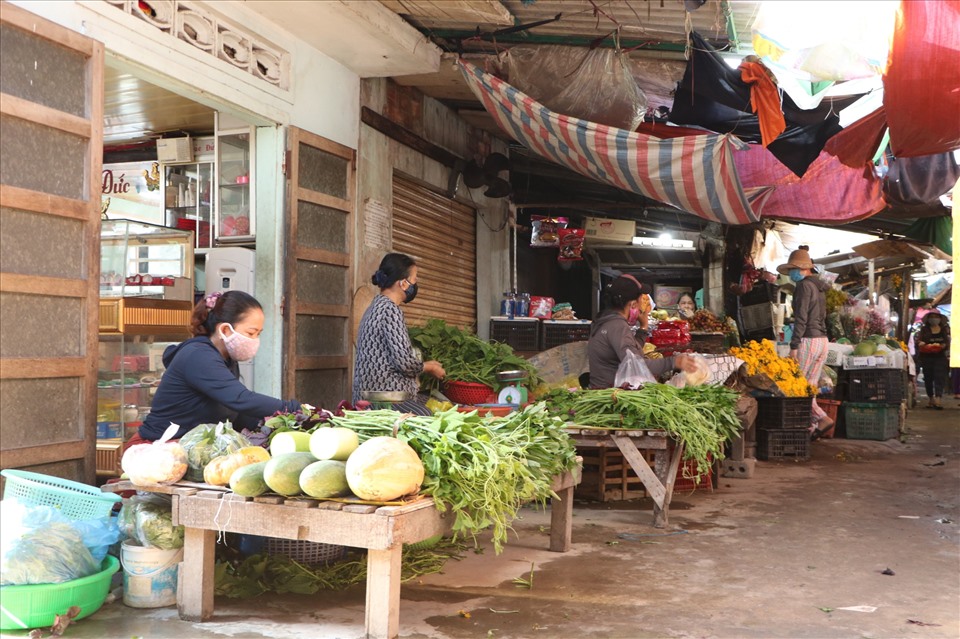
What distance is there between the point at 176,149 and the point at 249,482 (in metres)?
5.72

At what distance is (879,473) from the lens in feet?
29.7

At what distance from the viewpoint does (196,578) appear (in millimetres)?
3836

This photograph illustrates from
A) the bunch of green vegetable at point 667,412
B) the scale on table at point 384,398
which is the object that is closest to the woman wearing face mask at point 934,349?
the bunch of green vegetable at point 667,412

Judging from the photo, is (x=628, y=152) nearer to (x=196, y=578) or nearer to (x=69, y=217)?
(x=69, y=217)

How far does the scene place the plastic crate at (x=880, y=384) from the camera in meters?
12.0

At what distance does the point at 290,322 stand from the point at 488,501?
11.6ft

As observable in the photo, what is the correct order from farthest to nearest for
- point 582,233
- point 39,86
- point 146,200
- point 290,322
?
point 582,233
point 146,200
point 290,322
point 39,86

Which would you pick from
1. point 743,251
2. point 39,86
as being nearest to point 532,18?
point 39,86

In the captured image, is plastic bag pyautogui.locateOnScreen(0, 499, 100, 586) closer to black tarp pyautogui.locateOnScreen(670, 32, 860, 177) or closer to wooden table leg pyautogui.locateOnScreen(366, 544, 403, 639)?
wooden table leg pyautogui.locateOnScreen(366, 544, 403, 639)

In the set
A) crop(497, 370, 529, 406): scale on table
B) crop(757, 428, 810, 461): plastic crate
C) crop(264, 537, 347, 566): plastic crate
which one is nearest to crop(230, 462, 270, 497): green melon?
crop(264, 537, 347, 566): plastic crate

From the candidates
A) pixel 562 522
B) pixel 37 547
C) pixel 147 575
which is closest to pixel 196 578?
pixel 147 575

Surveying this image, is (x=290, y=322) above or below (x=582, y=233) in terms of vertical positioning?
below

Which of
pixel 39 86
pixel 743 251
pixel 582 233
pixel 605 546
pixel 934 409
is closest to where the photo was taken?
pixel 39 86

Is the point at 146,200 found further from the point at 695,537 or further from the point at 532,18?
the point at 695,537
